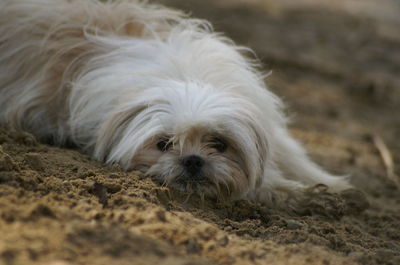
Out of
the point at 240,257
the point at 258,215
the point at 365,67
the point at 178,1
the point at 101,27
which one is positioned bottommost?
the point at 240,257

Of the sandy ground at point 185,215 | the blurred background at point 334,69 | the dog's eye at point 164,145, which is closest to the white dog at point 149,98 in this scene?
the dog's eye at point 164,145

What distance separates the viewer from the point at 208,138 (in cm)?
365

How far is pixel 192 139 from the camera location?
143 inches

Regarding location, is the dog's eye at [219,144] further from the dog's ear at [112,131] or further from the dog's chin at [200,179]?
the dog's ear at [112,131]

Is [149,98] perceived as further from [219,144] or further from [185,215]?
[185,215]

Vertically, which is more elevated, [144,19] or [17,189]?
[144,19]

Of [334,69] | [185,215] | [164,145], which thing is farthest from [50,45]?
[334,69]

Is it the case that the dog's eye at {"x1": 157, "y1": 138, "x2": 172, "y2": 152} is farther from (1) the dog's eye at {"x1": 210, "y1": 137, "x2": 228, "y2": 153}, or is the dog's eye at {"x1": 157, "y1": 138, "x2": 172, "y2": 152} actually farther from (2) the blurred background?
(2) the blurred background

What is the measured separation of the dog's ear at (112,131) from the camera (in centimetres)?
378

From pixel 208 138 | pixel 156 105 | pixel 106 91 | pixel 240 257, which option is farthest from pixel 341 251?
pixel 106 91

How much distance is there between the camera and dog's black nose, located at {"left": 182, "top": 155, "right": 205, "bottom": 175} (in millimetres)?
3561

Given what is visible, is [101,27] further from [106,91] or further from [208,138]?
[208,138]

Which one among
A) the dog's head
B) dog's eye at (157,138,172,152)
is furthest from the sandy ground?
dog's eye at (157,138,172,152)

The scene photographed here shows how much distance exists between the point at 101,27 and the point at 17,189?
221 centimetres
